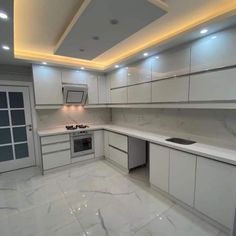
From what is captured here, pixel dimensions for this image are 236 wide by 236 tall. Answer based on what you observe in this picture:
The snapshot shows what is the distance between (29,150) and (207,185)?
353 cm


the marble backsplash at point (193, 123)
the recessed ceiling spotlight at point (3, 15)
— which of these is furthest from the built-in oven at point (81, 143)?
the recessed ceiling spotlight at point (3, 15)

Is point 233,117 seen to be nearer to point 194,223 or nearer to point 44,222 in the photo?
point 194,223

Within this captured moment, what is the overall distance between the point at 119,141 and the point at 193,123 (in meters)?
1.48

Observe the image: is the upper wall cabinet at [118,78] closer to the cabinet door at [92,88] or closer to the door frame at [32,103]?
the cabinet door at [92,88]

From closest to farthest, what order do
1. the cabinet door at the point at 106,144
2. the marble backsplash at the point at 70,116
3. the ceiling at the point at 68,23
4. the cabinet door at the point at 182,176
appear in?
the ceiling at the point at 68,23, the cabinet door at the point at 182,176, the marble backsplash at the point at 70,116, the cabinet door at the point at 106,144

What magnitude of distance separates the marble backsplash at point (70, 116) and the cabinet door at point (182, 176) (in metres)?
2.58

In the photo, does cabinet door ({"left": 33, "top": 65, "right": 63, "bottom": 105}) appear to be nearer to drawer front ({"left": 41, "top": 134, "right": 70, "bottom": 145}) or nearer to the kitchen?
the kitchen

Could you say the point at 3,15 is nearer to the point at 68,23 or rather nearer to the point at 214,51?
the point at 68,23

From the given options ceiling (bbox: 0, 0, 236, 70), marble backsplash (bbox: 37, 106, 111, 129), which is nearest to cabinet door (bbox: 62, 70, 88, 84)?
ceiling (bbox: 0, 0, 236, 70)

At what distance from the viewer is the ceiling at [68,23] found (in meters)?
1.52

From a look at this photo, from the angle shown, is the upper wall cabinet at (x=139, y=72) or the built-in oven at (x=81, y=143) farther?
the built-in oven at (x=81, y=143)

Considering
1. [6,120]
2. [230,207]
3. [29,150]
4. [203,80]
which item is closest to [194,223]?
[230,207]

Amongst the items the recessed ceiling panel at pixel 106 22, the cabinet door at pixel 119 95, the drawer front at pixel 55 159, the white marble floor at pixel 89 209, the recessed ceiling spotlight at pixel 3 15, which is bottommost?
the white marble floor at pixel 89 209

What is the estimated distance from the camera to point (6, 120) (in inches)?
124
